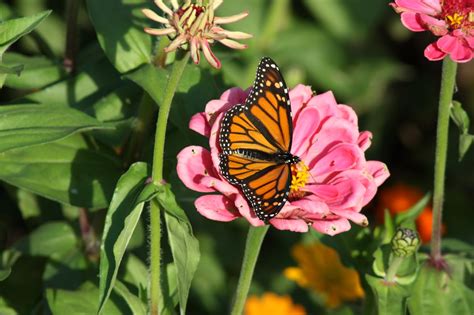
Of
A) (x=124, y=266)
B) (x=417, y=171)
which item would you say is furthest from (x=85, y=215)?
(x=417, y=171)

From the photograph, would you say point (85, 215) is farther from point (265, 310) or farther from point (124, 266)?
point (265, 310)

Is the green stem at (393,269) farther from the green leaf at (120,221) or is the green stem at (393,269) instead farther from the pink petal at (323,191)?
the green leaf at (120,221)

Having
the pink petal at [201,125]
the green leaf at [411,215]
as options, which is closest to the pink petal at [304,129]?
the pink petal at [201,125]

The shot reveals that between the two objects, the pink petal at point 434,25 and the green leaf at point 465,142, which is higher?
the pink petal at point 434,25

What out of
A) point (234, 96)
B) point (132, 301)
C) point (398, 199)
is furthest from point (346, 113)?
point (398, 199)

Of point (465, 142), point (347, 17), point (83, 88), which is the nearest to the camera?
point (465, 142)

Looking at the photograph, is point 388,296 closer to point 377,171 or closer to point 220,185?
point 377,171

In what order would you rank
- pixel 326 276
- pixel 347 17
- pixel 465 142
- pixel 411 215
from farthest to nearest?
pixel 347 17, pixel 326 276, pixel 411 215, pixel 465 142
